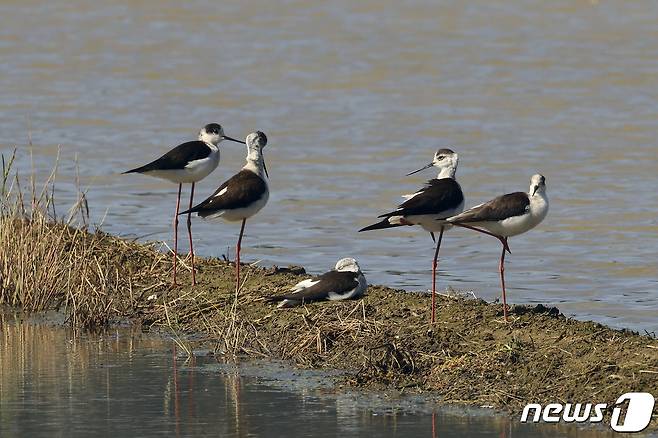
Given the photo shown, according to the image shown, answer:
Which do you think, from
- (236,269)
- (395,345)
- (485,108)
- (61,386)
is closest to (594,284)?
(236,269)

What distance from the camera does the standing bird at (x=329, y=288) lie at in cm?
1209

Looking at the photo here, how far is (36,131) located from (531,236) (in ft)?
33.5

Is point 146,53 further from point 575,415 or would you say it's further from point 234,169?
point 575,415

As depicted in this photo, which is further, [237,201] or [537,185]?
[237,201]

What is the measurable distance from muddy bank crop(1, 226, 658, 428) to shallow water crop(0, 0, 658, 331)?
178 cm

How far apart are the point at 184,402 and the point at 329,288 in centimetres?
246

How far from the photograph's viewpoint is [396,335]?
11.1 m

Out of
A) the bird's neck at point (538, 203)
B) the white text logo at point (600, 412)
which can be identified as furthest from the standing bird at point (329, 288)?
the white text logo at point (600, 412)

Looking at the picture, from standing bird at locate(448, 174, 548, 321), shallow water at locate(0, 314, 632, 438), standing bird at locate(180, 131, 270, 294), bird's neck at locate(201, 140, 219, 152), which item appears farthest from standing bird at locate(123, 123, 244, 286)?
standing bird at locate(448, 174, 548, 321)

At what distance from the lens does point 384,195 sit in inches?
763

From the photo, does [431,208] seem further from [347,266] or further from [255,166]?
[255,166]

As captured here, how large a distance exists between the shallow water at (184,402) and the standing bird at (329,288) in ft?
3.55

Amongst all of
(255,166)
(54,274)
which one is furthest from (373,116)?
(54,274)

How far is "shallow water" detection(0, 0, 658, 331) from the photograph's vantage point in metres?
16.2
